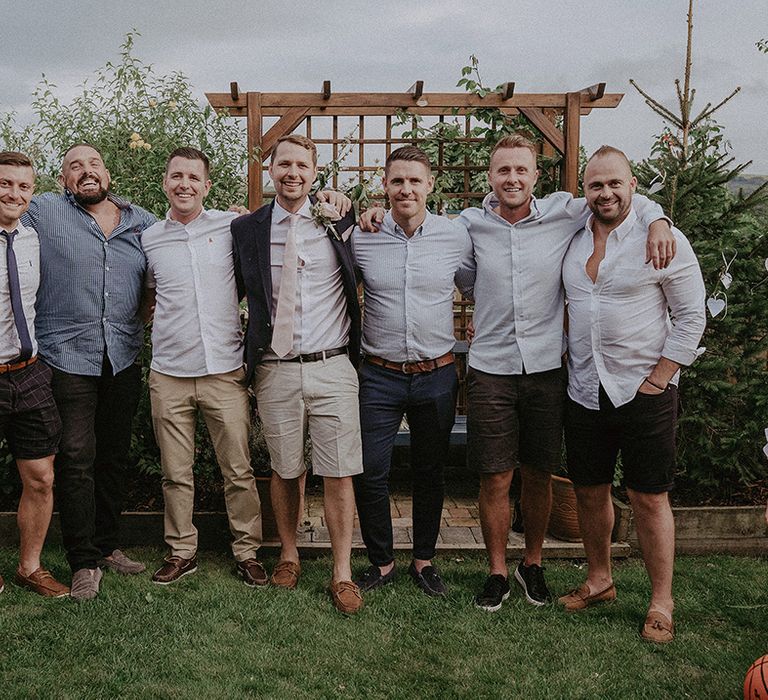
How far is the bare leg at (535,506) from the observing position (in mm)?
3873

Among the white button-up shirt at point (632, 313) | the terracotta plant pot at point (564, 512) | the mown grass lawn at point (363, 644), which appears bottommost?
the mown grass lawn at point (363, 644)

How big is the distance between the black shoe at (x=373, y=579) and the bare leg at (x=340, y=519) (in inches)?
5.3

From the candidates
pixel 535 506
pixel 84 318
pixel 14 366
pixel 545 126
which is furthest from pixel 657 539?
pixel 545 126

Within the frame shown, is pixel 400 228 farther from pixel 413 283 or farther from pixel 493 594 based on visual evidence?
pixel 493 594

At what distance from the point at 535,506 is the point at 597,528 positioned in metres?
0.30

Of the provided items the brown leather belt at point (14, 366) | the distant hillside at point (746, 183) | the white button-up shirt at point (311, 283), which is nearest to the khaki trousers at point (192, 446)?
the white button-up shirt at point (311, 283)

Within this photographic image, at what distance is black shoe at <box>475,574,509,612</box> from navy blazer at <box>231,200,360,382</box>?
1.28 metres

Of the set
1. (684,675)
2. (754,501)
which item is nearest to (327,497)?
(684,675)

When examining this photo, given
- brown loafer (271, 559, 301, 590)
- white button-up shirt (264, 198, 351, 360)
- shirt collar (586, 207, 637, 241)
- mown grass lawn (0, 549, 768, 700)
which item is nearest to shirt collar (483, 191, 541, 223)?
shirt collar (586, 207, 637, 241)

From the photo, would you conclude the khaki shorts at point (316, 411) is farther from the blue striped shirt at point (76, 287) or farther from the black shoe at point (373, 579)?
the blue striped shirt at point (76, 287)

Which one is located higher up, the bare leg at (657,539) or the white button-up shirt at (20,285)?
the white button-up shirt at (20,285)

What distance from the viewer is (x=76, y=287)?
12.5 feet

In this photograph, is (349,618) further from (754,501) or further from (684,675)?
(754,501)

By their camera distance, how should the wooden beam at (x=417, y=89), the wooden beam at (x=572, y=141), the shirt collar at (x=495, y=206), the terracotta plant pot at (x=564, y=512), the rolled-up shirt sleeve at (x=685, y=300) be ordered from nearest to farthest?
the rolled-up shirt sleeve at (x=685, y=300) < the shirt collar at (x=495, y=206) < the terracotta plant pot at (x=564, y=512) < the wooden beam at (x=417, y=89) < the wooden beam at (x=572, y=141)
